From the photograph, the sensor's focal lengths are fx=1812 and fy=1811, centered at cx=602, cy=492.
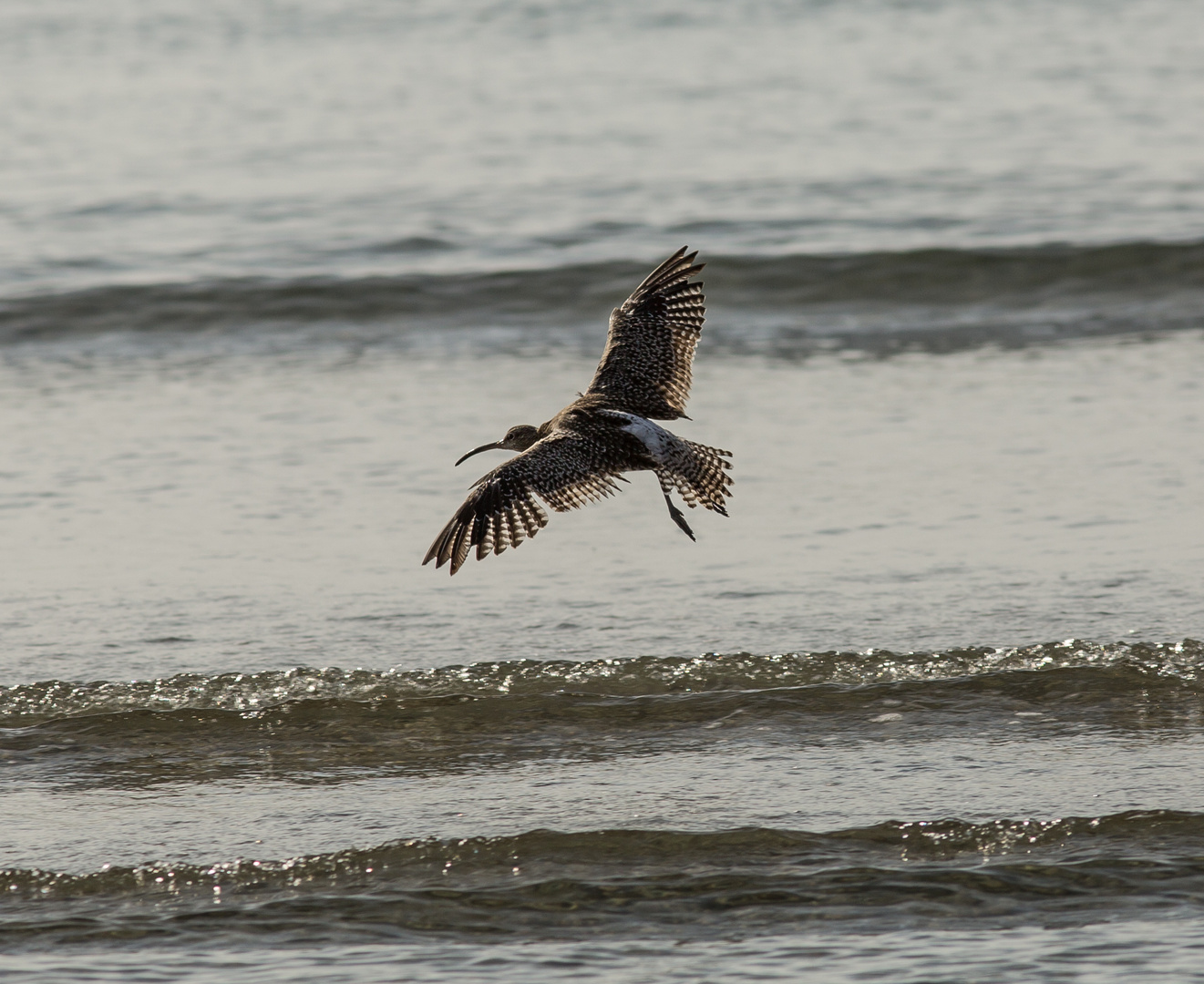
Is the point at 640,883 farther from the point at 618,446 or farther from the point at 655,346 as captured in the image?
the point at 655,346

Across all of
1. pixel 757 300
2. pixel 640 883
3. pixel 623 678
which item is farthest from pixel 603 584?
pixel 757 300

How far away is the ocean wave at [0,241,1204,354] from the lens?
11.9 meters

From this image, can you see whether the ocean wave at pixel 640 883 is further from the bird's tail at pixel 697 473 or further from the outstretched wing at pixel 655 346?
the outstretched wing at pixel 655 346

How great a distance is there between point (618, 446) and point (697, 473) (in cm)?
30

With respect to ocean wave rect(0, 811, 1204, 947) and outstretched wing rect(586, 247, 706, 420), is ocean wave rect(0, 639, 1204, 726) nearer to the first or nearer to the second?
ocean wave rect(0, 811, 1204, 947)

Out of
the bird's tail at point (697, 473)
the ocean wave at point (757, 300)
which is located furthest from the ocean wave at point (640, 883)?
the ocean wave at point (757, 300)

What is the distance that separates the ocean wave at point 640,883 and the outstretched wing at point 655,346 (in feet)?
8.43

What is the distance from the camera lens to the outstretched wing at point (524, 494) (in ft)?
18.8

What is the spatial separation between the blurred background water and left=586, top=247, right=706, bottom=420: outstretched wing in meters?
0.64

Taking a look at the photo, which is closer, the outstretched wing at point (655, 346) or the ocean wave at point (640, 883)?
the ocean wave at point (640, 883)

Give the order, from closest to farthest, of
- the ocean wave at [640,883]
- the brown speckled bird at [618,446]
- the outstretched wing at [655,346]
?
1. the ocean wave at [640,883]
2. the brown speckled bird at [618,446]
3. the outstretched wing at [655,346]

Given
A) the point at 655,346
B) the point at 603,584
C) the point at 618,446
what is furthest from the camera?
the point at 655,346

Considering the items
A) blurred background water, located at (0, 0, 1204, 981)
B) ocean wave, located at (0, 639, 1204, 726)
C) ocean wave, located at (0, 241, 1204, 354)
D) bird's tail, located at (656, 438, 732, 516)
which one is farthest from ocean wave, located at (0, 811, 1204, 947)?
ocean wave, located at (0, 241, 1204, 354)

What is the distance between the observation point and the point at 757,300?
12.6 metres
